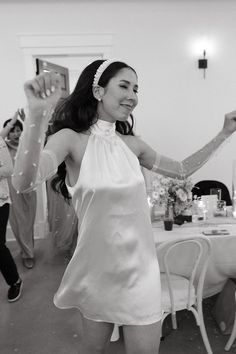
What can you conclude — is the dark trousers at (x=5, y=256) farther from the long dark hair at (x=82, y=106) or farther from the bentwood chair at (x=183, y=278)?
the long dark hair at (x=82, y=106)

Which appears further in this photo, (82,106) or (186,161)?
(186,161)

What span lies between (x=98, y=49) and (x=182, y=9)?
1.20 meters

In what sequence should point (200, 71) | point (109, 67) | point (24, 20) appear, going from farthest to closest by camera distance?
point (200, 71), point (24, 20), point (109, 67)

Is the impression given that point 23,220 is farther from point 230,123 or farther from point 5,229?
point 230,123

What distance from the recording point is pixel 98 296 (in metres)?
1.21

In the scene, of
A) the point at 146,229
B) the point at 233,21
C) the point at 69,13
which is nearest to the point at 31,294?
the point at 146,229

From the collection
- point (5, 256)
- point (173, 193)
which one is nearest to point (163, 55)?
point (173, 193)

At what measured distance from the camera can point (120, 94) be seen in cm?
118

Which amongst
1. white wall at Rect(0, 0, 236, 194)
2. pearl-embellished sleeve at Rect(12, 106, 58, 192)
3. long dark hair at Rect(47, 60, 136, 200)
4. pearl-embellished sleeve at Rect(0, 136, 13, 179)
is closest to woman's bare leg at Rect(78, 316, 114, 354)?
pearl-embellished sleeve at Rect(12, 106, 58, 192)

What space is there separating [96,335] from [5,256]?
178cm

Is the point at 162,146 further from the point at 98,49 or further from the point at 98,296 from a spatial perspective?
the point at 98,296

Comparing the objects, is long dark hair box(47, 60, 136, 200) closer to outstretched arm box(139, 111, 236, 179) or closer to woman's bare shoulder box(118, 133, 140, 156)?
woman's bare shoulder box(118, 133, 140, 156)

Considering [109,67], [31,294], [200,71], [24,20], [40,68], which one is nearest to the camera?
[109,67]

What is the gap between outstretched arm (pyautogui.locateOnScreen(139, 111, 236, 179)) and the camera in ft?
4.81
